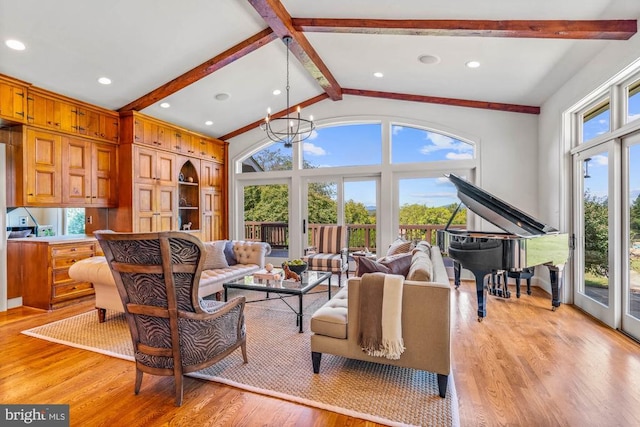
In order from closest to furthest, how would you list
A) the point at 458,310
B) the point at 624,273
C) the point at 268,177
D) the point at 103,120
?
the point at 624,273
the point at 458,310
the point at 103,120
the point at 268,177

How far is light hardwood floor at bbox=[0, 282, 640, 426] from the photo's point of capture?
1.93 m

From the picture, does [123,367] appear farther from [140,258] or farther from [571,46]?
[571,46]

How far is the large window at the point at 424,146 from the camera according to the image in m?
5.66

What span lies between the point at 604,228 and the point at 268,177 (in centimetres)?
546

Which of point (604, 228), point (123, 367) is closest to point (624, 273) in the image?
point (604, 228)

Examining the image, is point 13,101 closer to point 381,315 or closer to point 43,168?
point 43,168

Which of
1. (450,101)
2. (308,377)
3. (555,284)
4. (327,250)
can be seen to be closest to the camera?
(308,377)

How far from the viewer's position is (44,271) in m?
3.99

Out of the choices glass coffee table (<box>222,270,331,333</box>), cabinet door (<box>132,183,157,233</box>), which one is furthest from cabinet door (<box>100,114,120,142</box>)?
glass coffee table (<box>222,270,331,333</box>)

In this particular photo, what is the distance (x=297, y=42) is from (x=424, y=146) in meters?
2.99

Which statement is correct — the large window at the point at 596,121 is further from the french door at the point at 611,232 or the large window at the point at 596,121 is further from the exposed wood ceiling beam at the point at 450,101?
the exposed wood ceiling beam at the point at 450,101

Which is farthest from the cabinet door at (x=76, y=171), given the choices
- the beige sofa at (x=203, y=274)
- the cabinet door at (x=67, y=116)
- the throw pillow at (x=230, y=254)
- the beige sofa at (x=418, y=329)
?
the beige sofa at (x=418, y=329)

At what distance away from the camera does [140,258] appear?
6.32 feet

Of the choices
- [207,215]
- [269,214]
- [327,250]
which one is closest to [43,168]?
[207,215]
